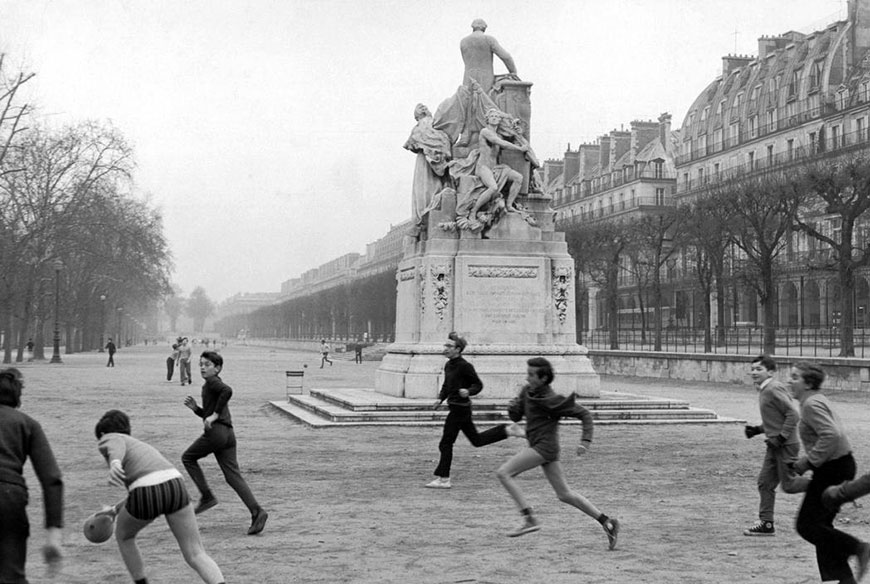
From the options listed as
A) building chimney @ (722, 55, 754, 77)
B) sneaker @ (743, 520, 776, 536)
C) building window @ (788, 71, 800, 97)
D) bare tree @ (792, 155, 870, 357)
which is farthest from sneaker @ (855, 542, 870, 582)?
building chimney @ (722, 55, 754, 77)

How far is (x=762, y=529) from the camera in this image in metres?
9.02

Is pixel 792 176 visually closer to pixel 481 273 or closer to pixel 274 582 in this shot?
pixel 481 273

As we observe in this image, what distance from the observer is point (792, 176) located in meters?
43.3

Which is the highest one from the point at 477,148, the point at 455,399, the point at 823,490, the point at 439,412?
the point at 477,148

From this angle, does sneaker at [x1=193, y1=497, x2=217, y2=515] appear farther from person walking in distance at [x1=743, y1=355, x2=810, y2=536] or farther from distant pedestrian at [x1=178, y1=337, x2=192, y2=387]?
distant pedestrian at [x1=178, y1=337, x2=192, y2=387]

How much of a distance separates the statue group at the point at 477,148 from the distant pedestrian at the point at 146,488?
48.2 feet

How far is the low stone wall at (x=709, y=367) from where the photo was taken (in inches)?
1172

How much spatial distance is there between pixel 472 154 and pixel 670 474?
31.9ft

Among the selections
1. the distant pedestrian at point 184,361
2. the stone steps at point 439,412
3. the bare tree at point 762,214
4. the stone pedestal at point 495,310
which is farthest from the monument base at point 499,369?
the bare tree at point 762,214

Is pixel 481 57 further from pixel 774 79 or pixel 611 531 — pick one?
pixel 774 79

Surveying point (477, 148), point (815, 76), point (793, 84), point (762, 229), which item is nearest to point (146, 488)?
point (477, 148)

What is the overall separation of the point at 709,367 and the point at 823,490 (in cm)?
3150

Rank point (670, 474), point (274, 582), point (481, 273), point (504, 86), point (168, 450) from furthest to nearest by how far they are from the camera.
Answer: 1. point (504, 86)
2. point (481, 273)
3. point (168, 450)
4. point (670, 474)
5. point (274, 582)

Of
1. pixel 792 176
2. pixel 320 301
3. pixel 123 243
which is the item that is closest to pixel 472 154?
pixel 792 176
